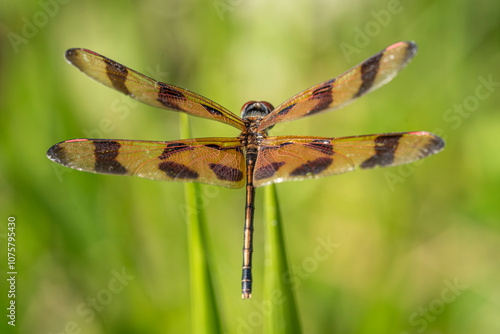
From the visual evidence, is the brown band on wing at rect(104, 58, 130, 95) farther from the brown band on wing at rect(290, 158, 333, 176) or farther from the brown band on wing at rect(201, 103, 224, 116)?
the brown band on wing at rect(290, 158, 333, 176)

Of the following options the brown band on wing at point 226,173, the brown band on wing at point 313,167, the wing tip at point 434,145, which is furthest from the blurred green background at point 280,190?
the wing tip at point 434,145

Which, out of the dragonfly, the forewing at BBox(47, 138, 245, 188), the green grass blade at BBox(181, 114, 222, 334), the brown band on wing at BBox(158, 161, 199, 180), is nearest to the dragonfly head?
the dragonfly

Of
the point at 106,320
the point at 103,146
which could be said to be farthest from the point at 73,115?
Result: the point at 106,320

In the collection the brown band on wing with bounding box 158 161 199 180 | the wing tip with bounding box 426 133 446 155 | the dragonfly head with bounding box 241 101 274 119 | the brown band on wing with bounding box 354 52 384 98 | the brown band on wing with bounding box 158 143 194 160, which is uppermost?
the dragonfly head with bounding box 241 101 274 119

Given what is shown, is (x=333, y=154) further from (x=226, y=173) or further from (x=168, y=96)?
(x=168, y=96)

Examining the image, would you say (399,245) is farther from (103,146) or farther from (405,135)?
(103,146)

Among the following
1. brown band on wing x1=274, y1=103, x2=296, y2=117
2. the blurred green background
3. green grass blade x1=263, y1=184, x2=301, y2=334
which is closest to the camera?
green grass blade x1=263, y1=184, x2=301, y2=334
